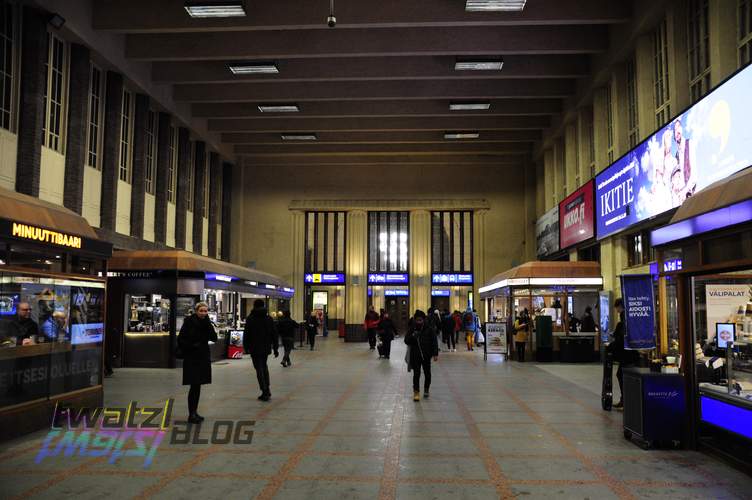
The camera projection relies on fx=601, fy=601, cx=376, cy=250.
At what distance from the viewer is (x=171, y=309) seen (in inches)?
606

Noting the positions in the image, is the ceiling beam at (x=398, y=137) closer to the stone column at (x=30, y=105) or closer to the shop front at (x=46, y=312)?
the stone column at (x=30, y=105)

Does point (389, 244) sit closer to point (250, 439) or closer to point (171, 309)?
point (171, 309)

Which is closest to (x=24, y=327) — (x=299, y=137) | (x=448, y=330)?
(x=448, y=330)

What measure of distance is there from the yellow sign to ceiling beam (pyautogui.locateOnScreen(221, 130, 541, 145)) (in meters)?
20.4

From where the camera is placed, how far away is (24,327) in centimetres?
751

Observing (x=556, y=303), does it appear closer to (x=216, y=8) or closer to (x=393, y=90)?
(x=393, y=90)

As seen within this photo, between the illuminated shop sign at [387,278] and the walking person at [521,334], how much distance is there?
48.1 ft

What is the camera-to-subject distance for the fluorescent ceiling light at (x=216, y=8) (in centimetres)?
1488

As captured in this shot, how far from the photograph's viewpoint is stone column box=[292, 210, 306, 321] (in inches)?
1275

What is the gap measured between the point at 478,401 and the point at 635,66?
484 inches

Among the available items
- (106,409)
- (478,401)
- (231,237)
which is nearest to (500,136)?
(231,237)

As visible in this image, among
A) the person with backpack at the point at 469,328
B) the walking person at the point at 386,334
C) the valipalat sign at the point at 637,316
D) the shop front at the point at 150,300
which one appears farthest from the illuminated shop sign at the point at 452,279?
the valipalat sign at the point at 637,316

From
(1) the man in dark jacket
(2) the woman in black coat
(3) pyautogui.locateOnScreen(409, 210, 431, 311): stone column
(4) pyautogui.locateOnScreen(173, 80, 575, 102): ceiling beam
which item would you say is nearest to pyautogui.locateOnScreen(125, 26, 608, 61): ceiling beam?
(4) pyautogui.locateOnScreen(173, 80, 575, 102): ceiling beam

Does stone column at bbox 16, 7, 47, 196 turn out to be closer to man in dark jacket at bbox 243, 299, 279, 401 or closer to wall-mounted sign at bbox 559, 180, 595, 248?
man in dark jacket at bbox 243, 299, 279, 401
